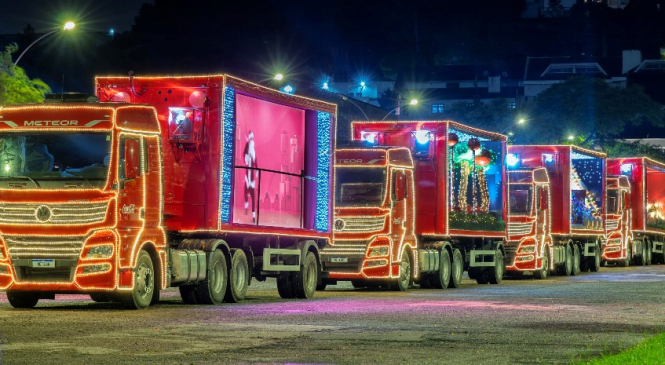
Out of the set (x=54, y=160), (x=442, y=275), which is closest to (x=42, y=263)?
(x=54, y=160)

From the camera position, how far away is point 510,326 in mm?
20234

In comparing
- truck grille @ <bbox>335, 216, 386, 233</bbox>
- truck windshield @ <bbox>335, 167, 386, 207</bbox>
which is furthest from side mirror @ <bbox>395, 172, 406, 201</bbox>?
truck grille @ <bbox>335, 216, 386, 233</bbox>

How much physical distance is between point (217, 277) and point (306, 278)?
3.43 meters

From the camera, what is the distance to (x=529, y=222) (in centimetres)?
4231

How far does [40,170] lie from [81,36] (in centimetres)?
6867

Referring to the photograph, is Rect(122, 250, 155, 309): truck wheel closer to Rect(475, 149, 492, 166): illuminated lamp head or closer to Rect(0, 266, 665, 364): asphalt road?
Rect(0, 266, 665, 364): asphalt road

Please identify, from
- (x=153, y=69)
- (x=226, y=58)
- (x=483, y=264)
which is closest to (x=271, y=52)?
(x=226, y=58)

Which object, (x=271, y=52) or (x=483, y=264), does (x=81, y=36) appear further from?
(x=483, y=264)

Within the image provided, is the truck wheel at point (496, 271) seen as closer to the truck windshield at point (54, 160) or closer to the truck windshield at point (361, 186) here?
the truck windshield at point (361, 186)

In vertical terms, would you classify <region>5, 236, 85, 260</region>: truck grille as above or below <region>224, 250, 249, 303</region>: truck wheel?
above

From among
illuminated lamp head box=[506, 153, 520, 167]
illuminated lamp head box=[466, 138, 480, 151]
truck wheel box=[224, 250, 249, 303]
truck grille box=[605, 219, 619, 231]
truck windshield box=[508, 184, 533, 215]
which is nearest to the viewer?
truck wheel box=[224, 250, 249, 303]

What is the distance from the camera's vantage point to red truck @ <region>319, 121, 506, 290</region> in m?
31.1

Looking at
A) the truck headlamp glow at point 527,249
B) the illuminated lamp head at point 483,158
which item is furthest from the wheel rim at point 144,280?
the truck headlamp glow at point 527,249

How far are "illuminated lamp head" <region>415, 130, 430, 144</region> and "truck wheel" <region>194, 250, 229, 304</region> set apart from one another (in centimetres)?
1029
